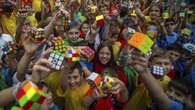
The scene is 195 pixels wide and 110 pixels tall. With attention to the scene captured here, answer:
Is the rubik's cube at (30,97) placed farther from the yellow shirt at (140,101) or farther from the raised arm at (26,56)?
the yellow shirt at (140,101)

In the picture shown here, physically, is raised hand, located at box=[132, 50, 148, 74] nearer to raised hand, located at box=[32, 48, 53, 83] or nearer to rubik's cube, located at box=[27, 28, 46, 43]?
raised hand, located at box=[32, 48, 53, 83]

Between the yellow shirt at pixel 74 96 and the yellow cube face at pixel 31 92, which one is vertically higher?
the yellow cube face at pixel 31 92

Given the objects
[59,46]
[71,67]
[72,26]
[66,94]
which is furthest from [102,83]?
[72,26]

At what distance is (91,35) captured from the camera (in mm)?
4445

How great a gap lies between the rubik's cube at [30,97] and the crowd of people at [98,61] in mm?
10

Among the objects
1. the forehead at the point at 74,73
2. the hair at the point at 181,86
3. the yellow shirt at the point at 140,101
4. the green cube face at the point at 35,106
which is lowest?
the yellow shirt at the point at 140,101

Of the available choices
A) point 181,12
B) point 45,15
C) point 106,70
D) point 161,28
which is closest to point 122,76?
point 106,70

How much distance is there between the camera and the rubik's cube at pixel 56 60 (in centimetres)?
219

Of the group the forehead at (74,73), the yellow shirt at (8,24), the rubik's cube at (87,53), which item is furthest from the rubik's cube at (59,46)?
the yellow shirt at (8,24)

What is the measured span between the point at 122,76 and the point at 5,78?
108 cm

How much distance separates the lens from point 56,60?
87.1 inches

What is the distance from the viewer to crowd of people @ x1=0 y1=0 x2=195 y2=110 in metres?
2.29

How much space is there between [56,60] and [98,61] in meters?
1.49

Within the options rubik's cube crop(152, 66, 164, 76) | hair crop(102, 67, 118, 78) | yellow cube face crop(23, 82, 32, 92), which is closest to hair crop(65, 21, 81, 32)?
hair crop(102, 67, 118, 78)
